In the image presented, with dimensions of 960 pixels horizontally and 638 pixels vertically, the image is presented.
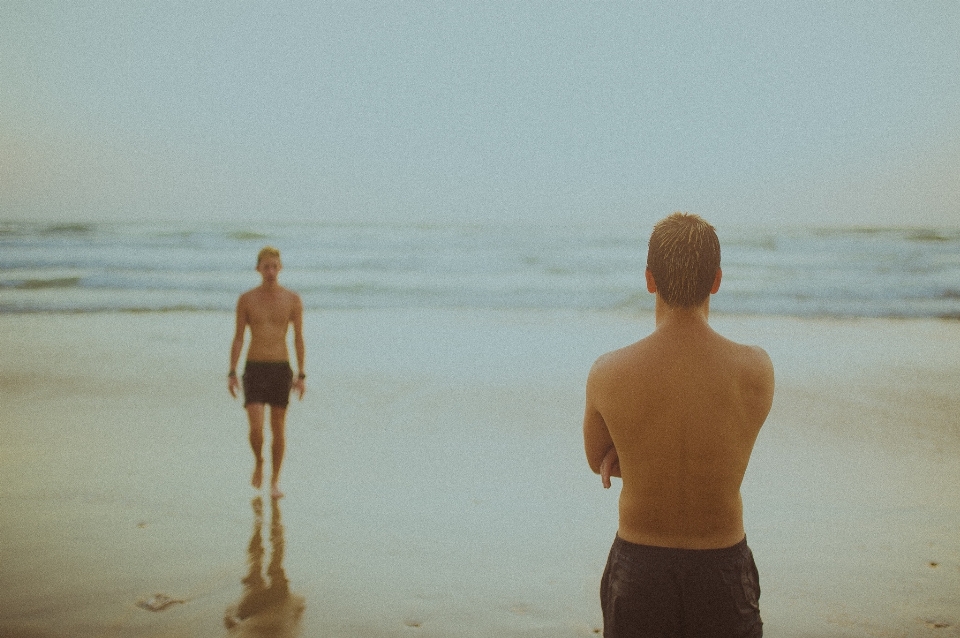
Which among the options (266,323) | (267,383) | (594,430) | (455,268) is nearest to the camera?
(594,430)

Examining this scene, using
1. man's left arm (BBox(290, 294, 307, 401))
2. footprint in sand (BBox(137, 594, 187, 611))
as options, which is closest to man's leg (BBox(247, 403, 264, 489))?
man's left arm (BBox(290, 294, 307, 401))

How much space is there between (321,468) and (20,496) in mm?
1962

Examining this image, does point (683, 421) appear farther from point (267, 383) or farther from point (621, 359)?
point (267, 383)

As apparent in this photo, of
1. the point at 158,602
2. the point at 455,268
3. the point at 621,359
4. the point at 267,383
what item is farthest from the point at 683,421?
the point at 455,268

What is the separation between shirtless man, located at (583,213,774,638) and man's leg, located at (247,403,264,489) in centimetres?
375

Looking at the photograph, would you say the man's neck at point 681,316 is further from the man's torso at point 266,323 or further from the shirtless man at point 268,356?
the man's torso at point 266,323

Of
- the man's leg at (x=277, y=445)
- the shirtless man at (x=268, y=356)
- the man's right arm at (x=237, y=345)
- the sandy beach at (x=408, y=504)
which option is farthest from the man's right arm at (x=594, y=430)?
the man's right arm at (x=237, y=345)

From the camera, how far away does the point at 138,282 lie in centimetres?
1895

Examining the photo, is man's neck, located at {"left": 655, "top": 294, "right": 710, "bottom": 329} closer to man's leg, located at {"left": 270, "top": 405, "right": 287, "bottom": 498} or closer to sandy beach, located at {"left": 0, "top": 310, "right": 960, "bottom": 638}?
sandy beach, located at {"left": 0, "top": 310, "right": 960, "bottom": 638}

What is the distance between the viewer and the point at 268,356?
17.5ft

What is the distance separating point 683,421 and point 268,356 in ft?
13.7

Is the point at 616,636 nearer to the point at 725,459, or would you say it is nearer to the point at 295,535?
the point at 725,459

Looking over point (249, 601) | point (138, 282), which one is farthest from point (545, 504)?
point (138, 282)

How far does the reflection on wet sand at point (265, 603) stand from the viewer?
130 inches
